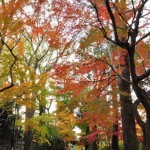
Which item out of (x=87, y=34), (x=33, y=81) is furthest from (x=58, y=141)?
(x=87, y=34)

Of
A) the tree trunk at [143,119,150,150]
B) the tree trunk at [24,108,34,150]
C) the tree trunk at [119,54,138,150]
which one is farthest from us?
the tree trunk at [24,108,34,150]

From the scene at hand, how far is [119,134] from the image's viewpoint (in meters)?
18.5

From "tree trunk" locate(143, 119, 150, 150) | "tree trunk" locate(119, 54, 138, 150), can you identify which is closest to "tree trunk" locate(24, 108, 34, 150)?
"tree trunk" locate(119, 54, 138, 150)

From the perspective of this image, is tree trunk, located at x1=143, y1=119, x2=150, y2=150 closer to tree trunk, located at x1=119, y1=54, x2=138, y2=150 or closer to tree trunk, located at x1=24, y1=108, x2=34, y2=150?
tree trunk, located at x1=119, y1=54, x2=138, y2=150

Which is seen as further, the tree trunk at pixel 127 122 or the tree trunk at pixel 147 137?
the tree trunk at pixel 127 122

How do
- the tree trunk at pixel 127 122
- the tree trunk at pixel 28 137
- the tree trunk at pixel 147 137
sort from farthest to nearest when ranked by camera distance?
the tree trunk at pixel 28 137
the tree trunk at pixel 127 122
the tree trunk at pixel 147 137

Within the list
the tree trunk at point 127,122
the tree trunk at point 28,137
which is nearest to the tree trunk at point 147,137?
the tree trunk at point 127,122

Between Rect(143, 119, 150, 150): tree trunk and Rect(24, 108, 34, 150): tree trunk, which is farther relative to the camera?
Rect(24, 108, 34, 150): tree trunk

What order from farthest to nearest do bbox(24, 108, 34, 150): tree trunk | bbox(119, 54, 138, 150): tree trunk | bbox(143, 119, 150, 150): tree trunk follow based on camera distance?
bbox(24, 108, 34, 150): tree trunk → bbox(119, 54, 138, 150): tree trunk → bbox(143, 119, 150, 150): tree trunk

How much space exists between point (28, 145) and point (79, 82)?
8006 mm

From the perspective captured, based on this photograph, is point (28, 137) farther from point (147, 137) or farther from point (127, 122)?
point (147, 137)

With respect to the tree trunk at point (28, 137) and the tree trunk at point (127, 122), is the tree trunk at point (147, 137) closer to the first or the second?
the tree trunk at point (127, 122)

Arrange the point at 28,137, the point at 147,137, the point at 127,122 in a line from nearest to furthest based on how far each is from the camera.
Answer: the point at 147,137
the point at 127,122
the point at 28,137

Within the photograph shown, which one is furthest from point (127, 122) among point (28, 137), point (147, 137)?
point (28, 137)
